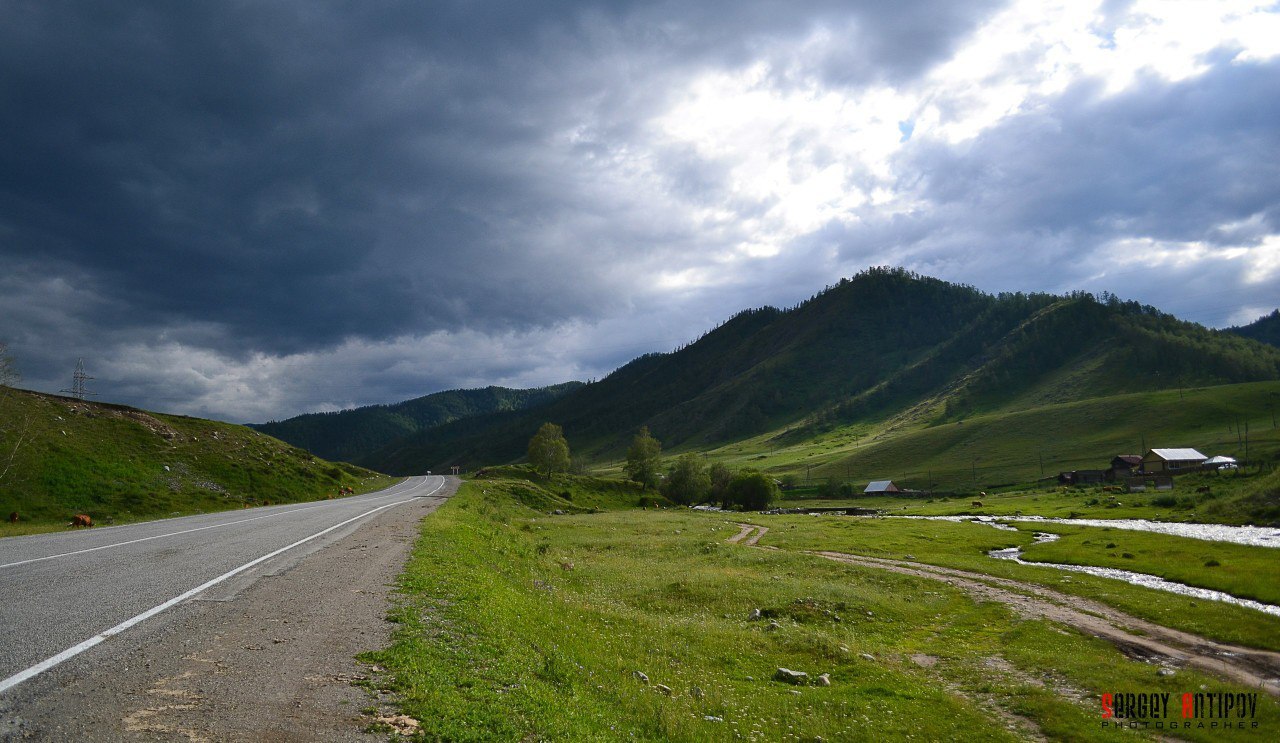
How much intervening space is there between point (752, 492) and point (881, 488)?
57.5 meters

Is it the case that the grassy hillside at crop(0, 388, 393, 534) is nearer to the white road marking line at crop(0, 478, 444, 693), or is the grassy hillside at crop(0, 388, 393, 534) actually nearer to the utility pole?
the white road marking line at crop(0, 478, 444, 693)

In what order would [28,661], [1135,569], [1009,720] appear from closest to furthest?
[28,661]
[1009,720]
[1135,569]

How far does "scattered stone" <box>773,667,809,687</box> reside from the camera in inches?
864

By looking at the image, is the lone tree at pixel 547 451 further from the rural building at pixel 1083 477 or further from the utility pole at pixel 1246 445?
the utility pole at pixel 1246 445

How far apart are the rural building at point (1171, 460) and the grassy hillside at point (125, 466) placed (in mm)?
199040

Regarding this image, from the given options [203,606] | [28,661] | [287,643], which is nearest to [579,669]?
[287,643]

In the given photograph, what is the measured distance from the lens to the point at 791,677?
2212cm

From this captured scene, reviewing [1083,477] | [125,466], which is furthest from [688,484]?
[125,466]

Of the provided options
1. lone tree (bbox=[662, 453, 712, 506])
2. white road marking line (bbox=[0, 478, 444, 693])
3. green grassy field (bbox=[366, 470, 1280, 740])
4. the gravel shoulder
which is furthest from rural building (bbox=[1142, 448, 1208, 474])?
→ white road marking line (bbox=[0, 478, 444, 693])

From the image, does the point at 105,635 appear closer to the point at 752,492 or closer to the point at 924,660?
the point at 924,660

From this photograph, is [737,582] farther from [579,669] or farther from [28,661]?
[28,661]

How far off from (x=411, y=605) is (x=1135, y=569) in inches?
2627

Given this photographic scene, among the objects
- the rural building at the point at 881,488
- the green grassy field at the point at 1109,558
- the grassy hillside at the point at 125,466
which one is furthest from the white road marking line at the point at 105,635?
the rural building at the point at 881,488

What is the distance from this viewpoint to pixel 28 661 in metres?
10.3
